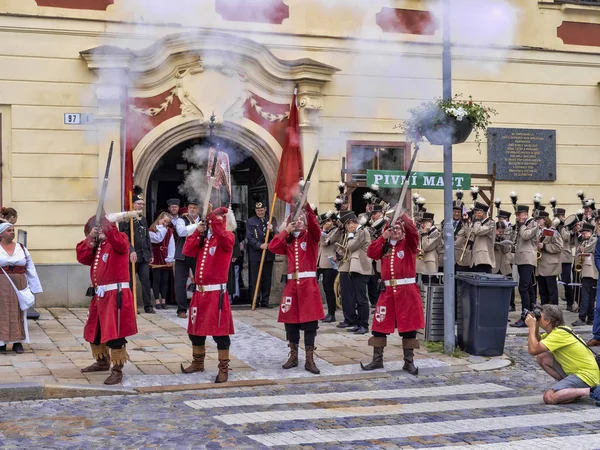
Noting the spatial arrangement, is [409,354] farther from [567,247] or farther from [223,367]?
[567,247]

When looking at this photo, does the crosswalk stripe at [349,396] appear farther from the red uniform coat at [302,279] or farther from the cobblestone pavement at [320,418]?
the red uniform coat at [302,279]

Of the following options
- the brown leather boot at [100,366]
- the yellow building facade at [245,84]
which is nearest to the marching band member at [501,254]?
the yellow building facade at [245,84]

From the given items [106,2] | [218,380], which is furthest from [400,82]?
[218,380]

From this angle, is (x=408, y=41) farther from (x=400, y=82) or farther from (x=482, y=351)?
(x=482, y=351)

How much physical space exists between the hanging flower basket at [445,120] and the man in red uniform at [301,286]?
1.76 metres

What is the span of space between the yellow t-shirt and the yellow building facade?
5731 millimetres

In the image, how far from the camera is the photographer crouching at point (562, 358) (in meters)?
7.90

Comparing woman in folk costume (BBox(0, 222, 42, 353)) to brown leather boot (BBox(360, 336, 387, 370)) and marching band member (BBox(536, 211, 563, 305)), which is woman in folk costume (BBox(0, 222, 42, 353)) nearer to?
brown leather boot (BBox(360, 336, 387, 370))

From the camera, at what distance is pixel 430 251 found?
13.1 meters

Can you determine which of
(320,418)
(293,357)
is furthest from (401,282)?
(320,418)

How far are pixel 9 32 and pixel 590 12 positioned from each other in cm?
970

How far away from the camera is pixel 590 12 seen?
52.8 feet

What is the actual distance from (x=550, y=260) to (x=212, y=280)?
6.41 metres

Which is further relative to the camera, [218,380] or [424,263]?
[424,263]
